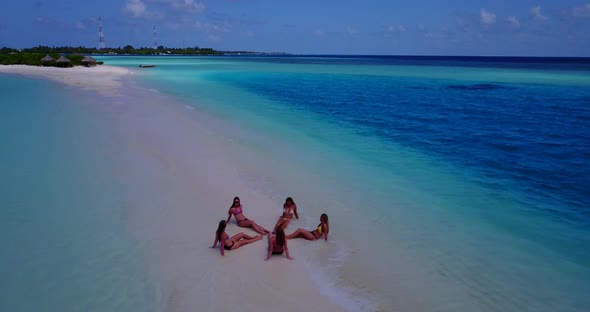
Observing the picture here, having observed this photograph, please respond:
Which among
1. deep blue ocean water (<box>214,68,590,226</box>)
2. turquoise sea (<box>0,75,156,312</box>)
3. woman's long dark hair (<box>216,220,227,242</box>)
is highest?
deep blue ocean water (<box>214,68,590,226</box>)

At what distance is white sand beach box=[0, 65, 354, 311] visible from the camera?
5.86m

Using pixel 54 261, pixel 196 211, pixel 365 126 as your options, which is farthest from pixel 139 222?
pixel 365 126

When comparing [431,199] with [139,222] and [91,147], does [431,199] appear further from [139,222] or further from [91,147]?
[91,147]

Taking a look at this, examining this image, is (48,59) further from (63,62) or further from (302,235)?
(302,235)

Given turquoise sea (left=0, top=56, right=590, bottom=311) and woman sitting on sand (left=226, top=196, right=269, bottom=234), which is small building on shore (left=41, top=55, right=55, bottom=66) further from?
woman sitting on sand (left=226, top=196, right=269, bottom=234)

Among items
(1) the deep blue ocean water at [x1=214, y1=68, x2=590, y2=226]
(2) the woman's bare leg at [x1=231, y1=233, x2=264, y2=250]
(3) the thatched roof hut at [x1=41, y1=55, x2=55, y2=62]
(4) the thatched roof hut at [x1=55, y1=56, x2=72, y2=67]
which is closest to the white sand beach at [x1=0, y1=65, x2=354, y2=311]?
(2) the woman's bare leg at [x1=231, y1=233, x2=264, y2=250]

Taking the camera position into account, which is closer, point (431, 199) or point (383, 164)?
point (431, 199)

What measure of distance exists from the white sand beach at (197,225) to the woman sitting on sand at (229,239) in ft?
0.38

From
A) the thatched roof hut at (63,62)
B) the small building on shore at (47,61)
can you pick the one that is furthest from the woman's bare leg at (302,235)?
the small building on shore at (47,61)

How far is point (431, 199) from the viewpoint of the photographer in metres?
10.0

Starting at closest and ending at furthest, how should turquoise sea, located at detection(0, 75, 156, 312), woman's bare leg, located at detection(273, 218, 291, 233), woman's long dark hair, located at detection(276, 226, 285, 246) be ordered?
turquoise sea, located at detection(0, 75, 156, 312) < woman's long dark hair, located at detection(276, 226, 285, 246) < woman's bare leg, located at detection(273, 218, 291, 233)

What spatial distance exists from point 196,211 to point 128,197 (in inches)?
77.5

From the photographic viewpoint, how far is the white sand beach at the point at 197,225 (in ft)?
19.2

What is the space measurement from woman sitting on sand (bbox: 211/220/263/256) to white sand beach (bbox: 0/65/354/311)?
0.38ft
